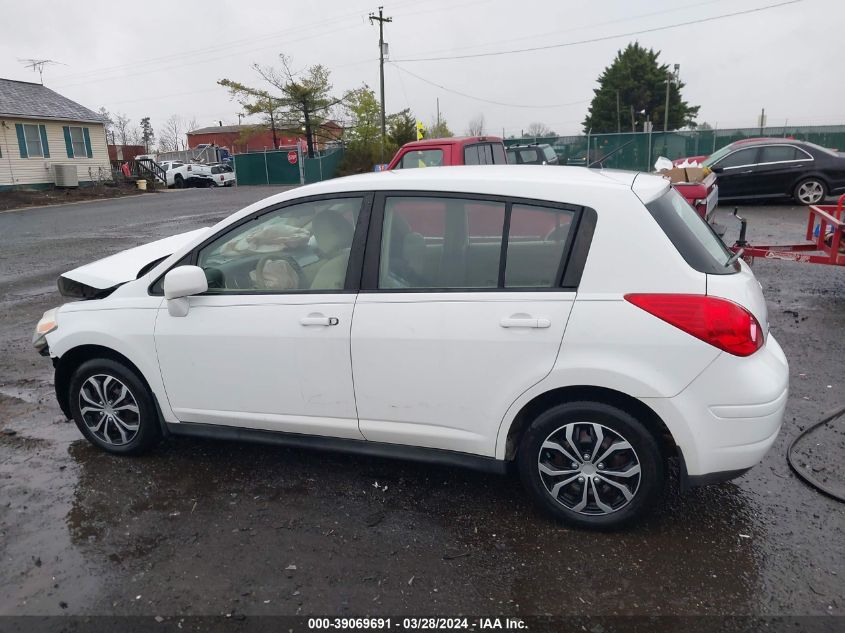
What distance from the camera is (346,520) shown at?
3.34 metres

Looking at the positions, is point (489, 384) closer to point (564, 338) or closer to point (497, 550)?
point (564, 338)

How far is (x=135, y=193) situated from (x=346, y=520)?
116 ft

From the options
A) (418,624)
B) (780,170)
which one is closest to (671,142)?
(780,170)

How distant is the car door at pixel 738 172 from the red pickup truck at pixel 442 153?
27.6 ft

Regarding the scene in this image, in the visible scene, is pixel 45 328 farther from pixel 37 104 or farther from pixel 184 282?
pixel 37 104

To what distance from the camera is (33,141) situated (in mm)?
32219

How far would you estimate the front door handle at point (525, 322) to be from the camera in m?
2.94

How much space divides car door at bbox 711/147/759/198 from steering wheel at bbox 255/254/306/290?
13762 millimetres

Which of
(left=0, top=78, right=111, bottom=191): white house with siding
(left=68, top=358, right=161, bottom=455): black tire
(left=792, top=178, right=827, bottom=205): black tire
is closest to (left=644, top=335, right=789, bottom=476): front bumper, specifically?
(left=68, top=358, right=161, bottom=455): black tire

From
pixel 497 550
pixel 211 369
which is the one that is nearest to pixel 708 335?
pixel 497 550

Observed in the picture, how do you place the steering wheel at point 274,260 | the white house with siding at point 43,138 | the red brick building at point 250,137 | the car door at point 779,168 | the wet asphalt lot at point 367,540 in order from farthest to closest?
1. the red brick building at point 250,137
2. the white house with siding at point 43,138
3. the car door at point 779,168
4. the steering wheel at point 274,260
5. the wet asphalt lot at point 367,540

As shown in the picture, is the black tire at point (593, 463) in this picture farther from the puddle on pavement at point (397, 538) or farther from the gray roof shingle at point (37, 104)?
the gray roof shingle at point (37, 104)

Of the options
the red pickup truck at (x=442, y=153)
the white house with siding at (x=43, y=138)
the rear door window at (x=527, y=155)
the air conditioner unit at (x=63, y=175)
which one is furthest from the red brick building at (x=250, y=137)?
the red pickup truck at (x=442, y=153)

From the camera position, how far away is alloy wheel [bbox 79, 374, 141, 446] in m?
3.98
